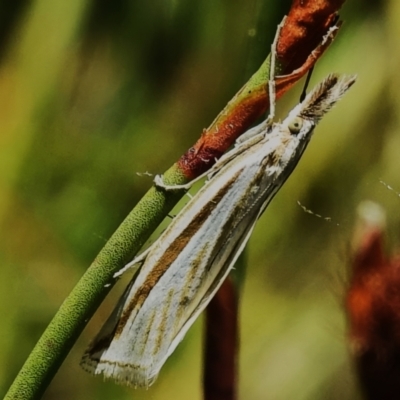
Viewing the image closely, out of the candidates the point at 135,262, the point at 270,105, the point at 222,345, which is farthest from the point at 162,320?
the point at 270,105

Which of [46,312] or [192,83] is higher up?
[192,83]

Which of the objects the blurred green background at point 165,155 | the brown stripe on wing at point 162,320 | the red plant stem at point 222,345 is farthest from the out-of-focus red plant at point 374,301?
the brown stripe on wing at point 162,320

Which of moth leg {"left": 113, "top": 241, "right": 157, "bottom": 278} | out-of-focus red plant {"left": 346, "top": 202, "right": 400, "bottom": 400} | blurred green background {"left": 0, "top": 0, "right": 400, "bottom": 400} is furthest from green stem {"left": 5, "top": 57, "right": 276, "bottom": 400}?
out-of-focus red plant {"left": 346, "top": 202, "right": 400, "bottom": 400}

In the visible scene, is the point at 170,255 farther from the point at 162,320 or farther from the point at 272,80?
the point at 272,80

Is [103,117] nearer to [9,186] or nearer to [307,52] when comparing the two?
[9,186]

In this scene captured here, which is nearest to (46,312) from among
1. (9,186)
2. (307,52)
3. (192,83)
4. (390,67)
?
(9,186)

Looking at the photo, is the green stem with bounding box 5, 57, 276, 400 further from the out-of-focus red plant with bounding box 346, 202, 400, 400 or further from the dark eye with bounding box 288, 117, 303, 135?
the out-of-focus red plant with bounding box 346, 202, 400, 400
